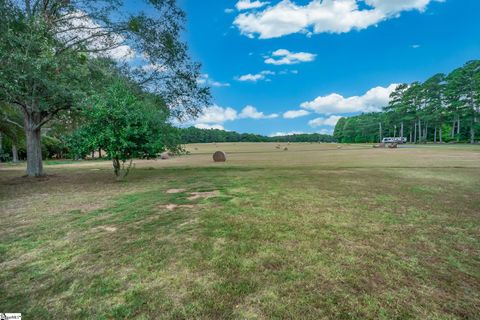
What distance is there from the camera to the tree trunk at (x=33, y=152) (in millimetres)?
11758

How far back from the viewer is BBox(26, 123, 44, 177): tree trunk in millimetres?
11758

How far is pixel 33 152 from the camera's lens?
1208cm

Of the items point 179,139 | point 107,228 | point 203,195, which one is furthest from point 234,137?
point 107,228

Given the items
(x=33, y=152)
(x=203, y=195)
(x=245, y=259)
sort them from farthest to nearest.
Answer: (x=33, y=152)
(x=203, y=195)
(x=245, y=259)

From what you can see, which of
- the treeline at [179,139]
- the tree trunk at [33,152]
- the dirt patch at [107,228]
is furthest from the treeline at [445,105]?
the tree trunk at [33,152]

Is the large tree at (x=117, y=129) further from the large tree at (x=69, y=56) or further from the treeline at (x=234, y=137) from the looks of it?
the treeline at (x=234, y=137)

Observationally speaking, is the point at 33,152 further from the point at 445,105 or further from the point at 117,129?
the point at 445,105

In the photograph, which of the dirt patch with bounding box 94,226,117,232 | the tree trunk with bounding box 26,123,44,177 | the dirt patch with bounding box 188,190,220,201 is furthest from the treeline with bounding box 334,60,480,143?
the tree trunk with bounding box 26,123,44,177

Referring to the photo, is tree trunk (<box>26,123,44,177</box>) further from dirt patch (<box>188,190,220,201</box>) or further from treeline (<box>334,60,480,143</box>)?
treeline (<box>334,60,480,143</box>)

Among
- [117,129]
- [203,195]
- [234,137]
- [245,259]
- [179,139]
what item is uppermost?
[234,137]

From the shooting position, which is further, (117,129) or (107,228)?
(117,129)

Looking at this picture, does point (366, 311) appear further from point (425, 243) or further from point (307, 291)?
point (425, 243)

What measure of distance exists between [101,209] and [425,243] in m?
7.30

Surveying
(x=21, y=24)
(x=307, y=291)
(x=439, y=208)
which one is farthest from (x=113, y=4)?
(x=439, y=208)
